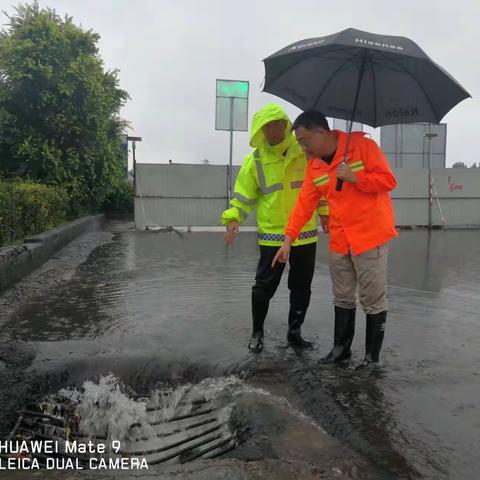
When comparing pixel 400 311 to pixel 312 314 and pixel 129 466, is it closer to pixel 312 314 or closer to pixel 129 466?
pixel 312 314

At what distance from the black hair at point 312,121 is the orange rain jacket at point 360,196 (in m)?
0.11

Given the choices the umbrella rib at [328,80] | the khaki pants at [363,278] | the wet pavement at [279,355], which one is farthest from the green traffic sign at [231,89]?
the khaki pants at [363,278]

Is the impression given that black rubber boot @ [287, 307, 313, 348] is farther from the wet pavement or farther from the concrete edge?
the concrete edge

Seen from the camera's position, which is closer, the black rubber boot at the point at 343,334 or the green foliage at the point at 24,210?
the black rubber boot at the point at 343,334

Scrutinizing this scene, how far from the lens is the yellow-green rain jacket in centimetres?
386

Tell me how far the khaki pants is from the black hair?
877 millimetres

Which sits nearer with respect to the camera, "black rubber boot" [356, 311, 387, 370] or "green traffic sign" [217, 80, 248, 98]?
"black rubber boot" [356, 311, 387, 370]

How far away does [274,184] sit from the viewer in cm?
388

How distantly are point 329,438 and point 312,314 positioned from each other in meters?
2.65

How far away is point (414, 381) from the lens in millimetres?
3293

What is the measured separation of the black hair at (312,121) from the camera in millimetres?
3451

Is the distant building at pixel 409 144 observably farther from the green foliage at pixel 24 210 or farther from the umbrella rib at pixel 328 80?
the umbrella rib at pixel 328 80

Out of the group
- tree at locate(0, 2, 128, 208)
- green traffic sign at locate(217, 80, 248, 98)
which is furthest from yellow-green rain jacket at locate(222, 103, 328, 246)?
green traffic sign at locate(217, 80, 248, 98)

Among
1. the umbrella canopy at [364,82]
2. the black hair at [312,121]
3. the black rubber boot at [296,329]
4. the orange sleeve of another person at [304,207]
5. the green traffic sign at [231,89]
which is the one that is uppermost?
the green traffic sign at [231,89]
